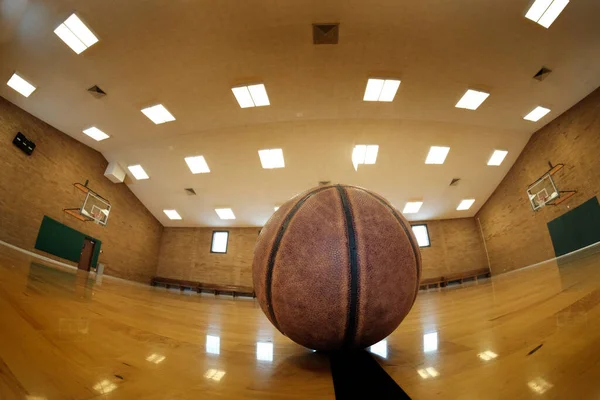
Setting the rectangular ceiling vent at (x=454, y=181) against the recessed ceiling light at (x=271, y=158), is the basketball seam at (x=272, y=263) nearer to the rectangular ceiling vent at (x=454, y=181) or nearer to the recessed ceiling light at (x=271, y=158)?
the recessed ceiling light at (x=271, y=158)

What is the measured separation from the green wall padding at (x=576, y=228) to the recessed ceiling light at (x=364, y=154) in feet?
19.8

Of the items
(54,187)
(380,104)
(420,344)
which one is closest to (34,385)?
(420,344)

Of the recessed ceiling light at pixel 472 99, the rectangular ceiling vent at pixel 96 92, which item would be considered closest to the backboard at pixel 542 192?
the recessed ceiling light at pixel 472 99

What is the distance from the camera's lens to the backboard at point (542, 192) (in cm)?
832

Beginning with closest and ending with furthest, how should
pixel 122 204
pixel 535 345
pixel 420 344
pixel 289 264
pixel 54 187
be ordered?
pixel 535 345 → pixel 289 264 → pixel 420 344 → pixel 54 187 → pixel 122 204

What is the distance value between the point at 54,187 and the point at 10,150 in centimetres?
148

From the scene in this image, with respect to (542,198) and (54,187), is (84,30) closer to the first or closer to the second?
(54,187)

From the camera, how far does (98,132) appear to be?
848 cm

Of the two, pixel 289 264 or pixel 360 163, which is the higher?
pixel 360 163

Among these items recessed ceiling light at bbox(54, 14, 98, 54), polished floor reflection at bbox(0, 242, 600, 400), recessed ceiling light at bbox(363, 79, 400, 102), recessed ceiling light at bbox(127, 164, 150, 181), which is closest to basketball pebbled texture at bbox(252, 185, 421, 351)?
polished floor reflection at bbox(0, 242, 600, 400)

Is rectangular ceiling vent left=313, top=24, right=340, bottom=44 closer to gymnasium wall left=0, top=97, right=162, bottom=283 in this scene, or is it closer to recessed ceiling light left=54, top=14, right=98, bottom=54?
recessed ceiling light left=54, top=14, right=98, bottom=54

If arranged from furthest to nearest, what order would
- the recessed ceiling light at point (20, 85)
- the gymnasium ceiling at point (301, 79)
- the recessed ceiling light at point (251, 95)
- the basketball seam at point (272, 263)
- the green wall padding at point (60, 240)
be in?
the green wall padding at point (60, 240), the recessed ceiling light at point (251, 95), the recessed ceiling light at point (20, 85), the gymnasium ceiling at point (301, 79), the basketball seam at point (272, 263)

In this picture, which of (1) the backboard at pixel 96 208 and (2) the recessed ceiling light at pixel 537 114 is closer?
(2) the recessed ceiling light at pixel 537 114

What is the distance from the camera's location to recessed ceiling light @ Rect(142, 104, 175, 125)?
746cm
